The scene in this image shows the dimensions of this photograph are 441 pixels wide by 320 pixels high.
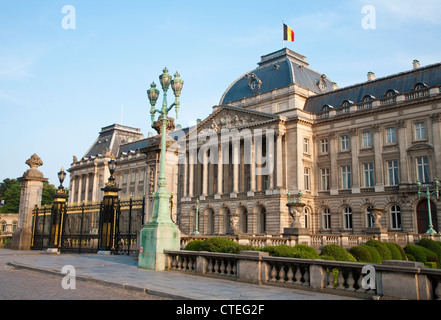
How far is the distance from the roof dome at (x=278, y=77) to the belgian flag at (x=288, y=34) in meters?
1.89

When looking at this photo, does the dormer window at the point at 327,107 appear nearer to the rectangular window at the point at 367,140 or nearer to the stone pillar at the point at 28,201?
the rectangular window at the point at 367,140

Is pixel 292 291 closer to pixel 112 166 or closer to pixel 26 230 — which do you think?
pixel 112 166

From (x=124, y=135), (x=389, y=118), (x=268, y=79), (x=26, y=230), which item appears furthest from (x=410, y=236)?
(x=124, y=135)

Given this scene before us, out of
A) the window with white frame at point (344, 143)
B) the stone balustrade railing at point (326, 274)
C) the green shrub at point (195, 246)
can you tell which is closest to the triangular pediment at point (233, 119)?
the window with white frame at point (344, 143)

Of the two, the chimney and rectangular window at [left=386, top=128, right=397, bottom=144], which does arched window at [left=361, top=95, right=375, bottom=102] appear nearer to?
rectangular window at [left=386, top=128, right=397, bottom=144]

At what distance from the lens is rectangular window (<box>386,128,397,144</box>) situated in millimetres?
49344

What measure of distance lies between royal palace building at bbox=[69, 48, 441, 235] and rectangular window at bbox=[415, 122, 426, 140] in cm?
10

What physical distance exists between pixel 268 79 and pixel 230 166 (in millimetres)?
14457

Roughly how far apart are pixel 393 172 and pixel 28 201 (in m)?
39.0

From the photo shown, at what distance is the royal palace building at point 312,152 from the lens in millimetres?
46938

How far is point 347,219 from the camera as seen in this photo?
52031 mm
